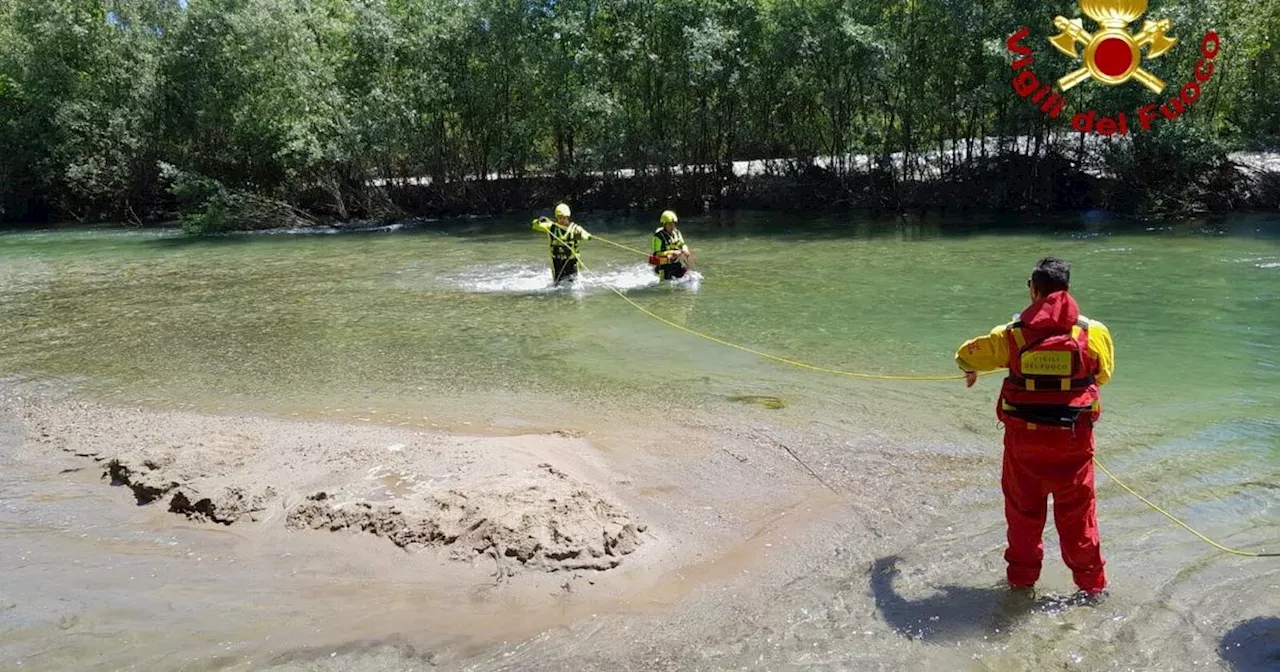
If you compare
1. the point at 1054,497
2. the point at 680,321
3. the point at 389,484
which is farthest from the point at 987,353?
the point at 680,321

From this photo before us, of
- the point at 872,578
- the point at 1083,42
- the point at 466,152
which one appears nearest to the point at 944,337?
the point at 872,578

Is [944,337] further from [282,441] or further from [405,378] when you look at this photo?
[282,441]

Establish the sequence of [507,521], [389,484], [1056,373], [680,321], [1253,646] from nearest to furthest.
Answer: [1253,646] → [1056,373] → [507,521] → [389,484] → [680,321]

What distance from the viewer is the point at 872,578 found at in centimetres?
506

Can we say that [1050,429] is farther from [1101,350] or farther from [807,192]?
[807,192]

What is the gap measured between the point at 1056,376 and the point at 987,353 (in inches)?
14.2

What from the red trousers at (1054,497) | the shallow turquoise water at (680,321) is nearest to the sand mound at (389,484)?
the shallow turquoise water at (680,321)

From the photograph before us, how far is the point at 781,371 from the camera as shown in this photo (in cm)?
967

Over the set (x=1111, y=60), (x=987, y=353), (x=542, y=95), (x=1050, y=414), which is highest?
(x=542, y=95)

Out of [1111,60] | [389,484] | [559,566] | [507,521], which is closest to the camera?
[559,566]

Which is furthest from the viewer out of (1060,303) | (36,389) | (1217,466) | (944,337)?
(944,337)

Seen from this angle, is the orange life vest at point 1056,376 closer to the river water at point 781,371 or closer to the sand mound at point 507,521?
the river water at point 781,371

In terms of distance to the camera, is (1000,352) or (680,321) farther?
(680,321)

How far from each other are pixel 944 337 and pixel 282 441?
304 inches
